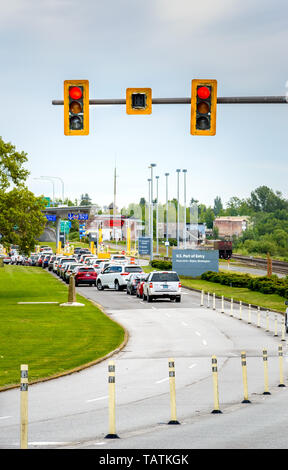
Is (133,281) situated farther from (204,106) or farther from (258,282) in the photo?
(204,106)

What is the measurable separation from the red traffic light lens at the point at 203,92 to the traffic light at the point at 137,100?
3.33ft

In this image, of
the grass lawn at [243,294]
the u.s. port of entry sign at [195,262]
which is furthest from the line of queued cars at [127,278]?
the u.s. port of entry sign at [195,262]

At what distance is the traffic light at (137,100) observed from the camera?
1844cm

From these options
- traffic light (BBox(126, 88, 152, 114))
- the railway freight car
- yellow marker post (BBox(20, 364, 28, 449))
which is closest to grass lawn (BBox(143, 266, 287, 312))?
A: traffic light (BBox(126, 88, 152, 114))

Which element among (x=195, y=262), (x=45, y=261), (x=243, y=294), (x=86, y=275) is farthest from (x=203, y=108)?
(x=45, y=261)

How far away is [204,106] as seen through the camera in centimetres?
1850

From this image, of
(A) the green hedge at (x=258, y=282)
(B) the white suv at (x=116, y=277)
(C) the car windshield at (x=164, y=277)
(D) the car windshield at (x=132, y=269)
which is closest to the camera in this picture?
(C) the car windshield at (x=164, y=277)

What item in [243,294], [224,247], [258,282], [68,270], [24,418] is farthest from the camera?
[224,247]

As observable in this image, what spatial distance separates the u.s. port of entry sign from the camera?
73.9m

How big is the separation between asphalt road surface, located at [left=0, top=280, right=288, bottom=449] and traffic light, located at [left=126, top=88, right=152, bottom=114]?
5.72 metres

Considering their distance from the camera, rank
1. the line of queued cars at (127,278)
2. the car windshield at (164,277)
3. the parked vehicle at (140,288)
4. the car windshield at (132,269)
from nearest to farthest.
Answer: the car windshield at (164,277) < the line of queued cars at (127,278) < the parked vehicle at (140,288) < the car windshield at (132,269)

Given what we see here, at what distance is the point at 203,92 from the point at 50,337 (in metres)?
13.9

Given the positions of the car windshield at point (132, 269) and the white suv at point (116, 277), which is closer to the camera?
the white suv at point (116, 277)

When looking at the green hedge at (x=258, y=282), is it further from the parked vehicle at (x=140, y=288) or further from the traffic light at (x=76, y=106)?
the traffic light at (x=76, y=106)
